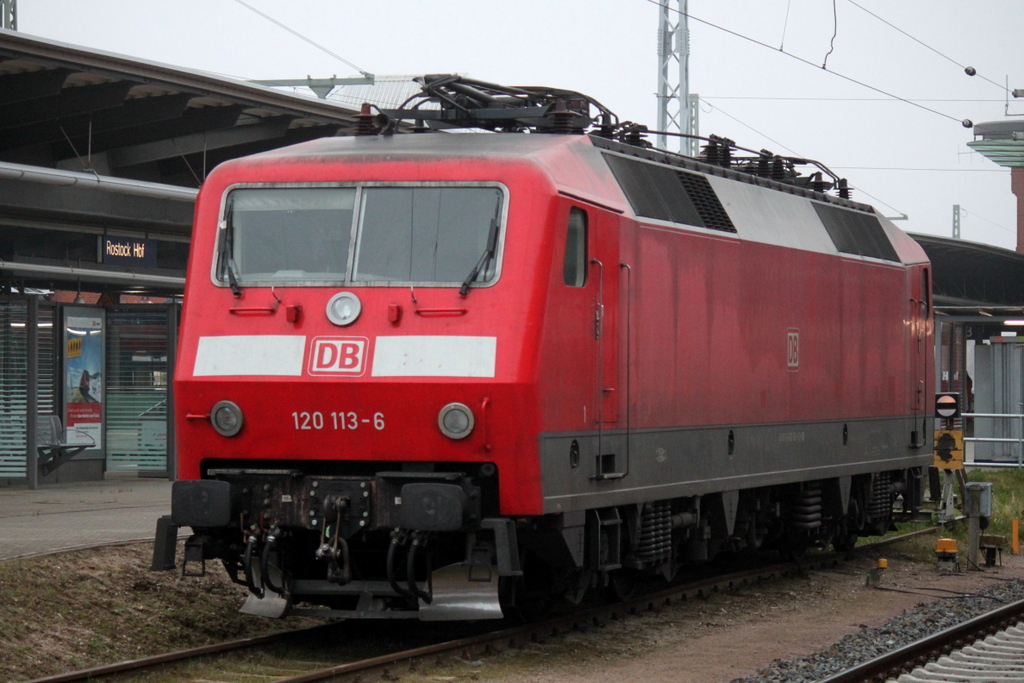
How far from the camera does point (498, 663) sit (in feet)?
32.2

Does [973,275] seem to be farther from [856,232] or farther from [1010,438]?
[856,232]

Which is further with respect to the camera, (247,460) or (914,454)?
(914,454)

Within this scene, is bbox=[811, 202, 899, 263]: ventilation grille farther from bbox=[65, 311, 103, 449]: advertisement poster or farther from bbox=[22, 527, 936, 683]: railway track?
bbox=[65, 311, 103, 449]: advertisement poster

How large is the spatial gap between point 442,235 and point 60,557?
13.9ft

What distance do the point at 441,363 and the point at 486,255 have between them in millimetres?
752

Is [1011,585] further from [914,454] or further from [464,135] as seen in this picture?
[464,135]

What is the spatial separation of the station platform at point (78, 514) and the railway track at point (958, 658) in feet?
20.2

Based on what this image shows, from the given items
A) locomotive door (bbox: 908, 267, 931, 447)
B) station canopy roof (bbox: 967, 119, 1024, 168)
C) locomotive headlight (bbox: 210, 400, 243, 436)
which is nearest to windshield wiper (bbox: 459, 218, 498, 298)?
locomotive headlight (bbox: 210, 400, 243, 436)

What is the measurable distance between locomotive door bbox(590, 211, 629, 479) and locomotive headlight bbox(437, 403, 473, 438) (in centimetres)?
132

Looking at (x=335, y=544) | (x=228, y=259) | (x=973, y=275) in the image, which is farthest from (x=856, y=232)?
(x=973, y=275)

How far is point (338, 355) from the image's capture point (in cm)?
940

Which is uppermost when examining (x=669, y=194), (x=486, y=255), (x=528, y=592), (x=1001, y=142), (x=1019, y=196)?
(x=1019, y=196)

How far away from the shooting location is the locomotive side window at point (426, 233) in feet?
30.9

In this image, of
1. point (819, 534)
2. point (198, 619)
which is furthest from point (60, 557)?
point (819, 534)
